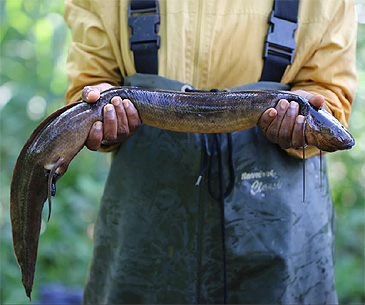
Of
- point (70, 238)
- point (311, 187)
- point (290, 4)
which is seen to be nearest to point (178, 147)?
point (311, 187)

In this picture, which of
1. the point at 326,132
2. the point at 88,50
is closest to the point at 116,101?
the point at 88,50

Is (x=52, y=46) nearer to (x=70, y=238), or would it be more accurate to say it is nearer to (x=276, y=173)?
(x=70, y=238)

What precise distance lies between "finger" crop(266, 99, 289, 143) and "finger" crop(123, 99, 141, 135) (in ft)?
1.84

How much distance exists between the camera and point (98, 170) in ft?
15.6

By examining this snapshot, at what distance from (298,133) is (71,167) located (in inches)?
131

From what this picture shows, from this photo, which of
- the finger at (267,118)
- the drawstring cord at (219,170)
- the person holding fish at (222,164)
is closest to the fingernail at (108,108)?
the person holding fish at (222,164)

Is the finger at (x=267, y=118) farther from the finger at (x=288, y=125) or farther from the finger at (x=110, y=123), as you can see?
the finger at (x=110, y=123)

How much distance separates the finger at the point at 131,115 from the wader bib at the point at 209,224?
22 cm

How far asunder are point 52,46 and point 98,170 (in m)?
→ 1.40

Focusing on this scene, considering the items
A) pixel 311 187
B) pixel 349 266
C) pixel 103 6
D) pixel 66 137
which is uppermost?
pixel 103 6

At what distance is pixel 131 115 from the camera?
1824 millimetres

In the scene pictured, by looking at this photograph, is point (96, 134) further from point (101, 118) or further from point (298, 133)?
point (298, 133)

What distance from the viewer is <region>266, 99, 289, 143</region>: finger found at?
175 centimetres

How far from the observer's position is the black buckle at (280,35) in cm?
196
